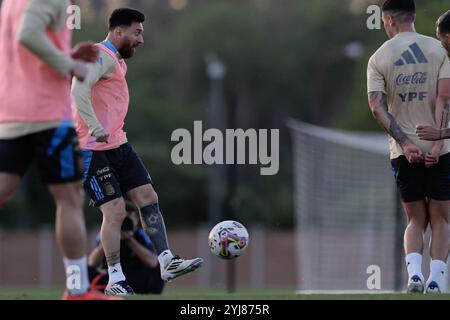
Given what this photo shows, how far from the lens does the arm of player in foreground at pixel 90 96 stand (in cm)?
1052

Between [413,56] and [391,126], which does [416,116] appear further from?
[413,56]

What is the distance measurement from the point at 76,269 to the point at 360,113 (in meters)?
41.4

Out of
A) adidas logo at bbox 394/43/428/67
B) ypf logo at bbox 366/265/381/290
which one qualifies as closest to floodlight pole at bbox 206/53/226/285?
ypf logo at bbox 366/265/381/290

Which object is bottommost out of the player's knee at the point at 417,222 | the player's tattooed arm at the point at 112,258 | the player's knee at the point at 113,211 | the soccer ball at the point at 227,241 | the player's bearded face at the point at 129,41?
the player's tattooed arm at the point at 112,258

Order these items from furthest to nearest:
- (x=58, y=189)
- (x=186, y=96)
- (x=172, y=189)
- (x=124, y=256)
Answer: (x=186, y=96) < (x=172, y=189) < (x=124, y=256) < (x=58, y=189)

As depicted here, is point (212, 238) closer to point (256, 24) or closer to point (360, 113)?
point (360, 113)

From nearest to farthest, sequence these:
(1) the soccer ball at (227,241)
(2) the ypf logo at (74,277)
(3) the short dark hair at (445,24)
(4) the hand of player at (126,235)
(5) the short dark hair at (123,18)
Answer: (2) the ypf logo at (74,277)
(3) the short dark hair at (445,24)
(5) the short dark hair at (123,18)
(1) the soccer ball at (227,241)
(4) the hand of player at (126,235)

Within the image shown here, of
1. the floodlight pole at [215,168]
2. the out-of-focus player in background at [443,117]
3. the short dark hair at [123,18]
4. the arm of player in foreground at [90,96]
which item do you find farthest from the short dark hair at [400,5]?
the floodlight pole at [215,168]

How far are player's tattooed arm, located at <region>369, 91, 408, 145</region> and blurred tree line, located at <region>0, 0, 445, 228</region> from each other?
42625mm

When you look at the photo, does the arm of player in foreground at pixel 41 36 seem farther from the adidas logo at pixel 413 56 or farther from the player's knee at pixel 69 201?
the adidas logo at pixel 413 56

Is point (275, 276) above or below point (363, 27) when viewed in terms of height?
below

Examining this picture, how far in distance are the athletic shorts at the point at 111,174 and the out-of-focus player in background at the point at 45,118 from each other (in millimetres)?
2640
